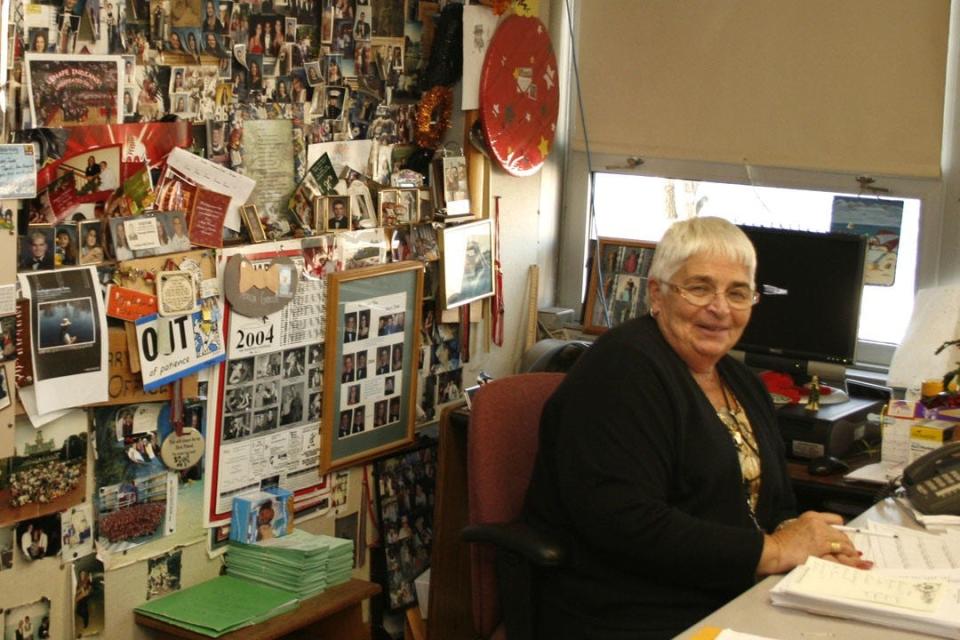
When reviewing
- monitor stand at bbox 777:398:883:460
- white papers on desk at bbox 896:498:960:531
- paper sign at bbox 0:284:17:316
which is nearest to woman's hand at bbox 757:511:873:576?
white papers on desk at bbox 896:498:960:531

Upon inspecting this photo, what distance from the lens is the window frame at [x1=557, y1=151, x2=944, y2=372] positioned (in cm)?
322

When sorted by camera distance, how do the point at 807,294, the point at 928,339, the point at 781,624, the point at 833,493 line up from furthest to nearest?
the point at 807,294 < the point at 928,339 < the point at 833,493 < the point at 781,624

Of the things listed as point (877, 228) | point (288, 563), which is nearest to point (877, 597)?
point (288, 563)

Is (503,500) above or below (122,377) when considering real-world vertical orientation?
below

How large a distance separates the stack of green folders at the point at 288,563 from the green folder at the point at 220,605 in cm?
2

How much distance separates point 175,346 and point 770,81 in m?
1.82

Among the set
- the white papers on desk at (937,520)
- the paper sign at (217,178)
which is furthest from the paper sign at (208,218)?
the white papers on desk at (937,520)

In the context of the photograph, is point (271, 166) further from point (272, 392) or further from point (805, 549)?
point (805, 549)

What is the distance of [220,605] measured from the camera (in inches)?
99.7

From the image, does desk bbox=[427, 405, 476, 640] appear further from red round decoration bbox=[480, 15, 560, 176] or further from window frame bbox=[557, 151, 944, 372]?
window frame bbox=[557, 151, 944, 372]

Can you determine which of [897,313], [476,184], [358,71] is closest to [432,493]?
[476,184]

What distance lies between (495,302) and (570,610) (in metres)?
1.44

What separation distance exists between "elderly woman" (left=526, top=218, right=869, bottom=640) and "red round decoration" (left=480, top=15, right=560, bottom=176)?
118cm

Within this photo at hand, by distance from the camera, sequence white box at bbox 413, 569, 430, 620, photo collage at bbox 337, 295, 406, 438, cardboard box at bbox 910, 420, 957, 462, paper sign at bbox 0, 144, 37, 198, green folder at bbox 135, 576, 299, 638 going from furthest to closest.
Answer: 1. white box at bbox 413, 569, 430, 620
2. photo collage at bbox 337, 295, 406, 438
3. cardboard box at bbox 910, 420, 957, 462
4. green folder at bbox 135, 576, 299, 638
5. paper sign at bbox 0, 144, 37, 198
